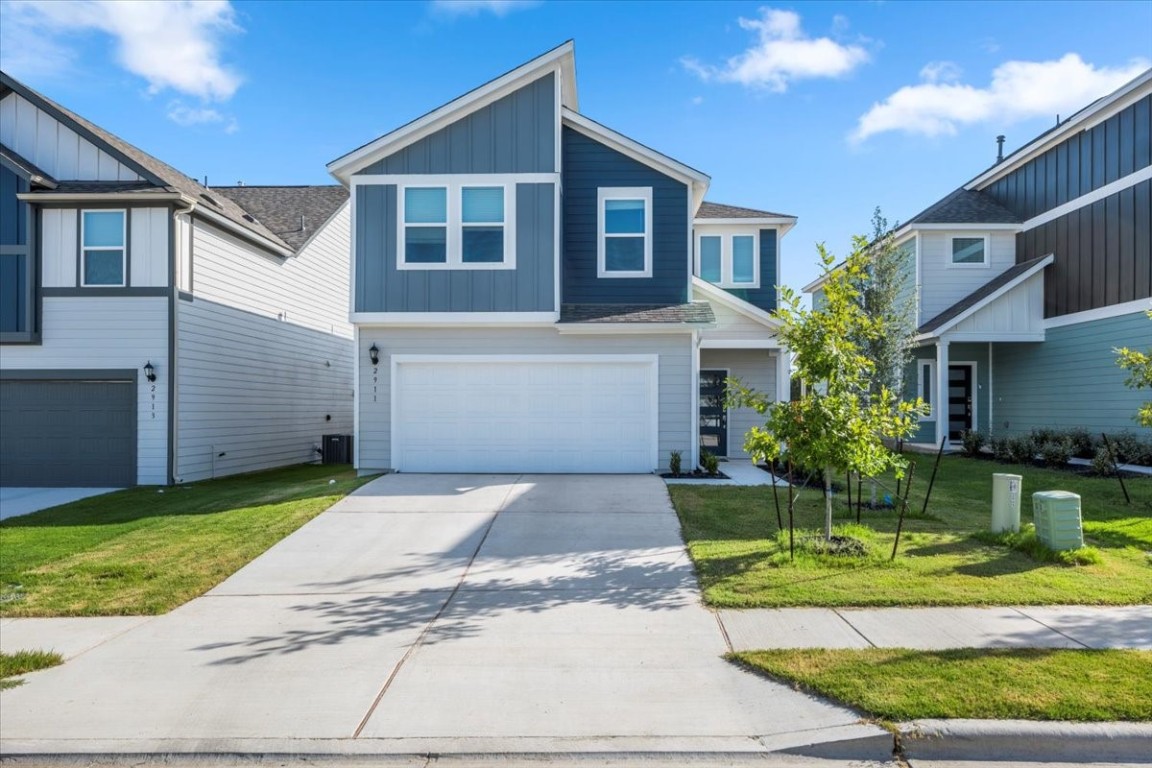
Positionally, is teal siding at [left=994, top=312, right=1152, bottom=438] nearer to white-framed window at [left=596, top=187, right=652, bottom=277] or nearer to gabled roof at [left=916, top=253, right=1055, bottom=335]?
gabled roof at [left=916, top=253, right=1055, bottom=335]

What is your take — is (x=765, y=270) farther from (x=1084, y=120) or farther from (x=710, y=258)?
(x=1084, y=120)

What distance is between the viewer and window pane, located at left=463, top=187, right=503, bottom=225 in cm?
1356

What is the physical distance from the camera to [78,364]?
1412cm

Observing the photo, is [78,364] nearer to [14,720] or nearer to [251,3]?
[251,3]

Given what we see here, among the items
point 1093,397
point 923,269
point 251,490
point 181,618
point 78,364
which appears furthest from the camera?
point 923,269

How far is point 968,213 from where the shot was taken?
2103 centimetres

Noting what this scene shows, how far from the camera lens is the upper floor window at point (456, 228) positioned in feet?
44.4

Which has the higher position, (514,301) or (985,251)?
(985,251)

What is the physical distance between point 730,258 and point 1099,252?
869 cm

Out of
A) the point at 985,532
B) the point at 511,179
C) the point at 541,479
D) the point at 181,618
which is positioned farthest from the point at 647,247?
the point at 181,618

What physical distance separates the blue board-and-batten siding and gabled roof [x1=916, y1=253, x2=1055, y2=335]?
1164 centimetres

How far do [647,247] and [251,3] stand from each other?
8.98m

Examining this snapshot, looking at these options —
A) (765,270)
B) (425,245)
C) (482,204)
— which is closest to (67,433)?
(425,245)

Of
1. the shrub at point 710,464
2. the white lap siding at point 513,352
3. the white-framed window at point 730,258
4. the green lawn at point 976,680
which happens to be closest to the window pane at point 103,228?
the white lap siding at point 513,352
